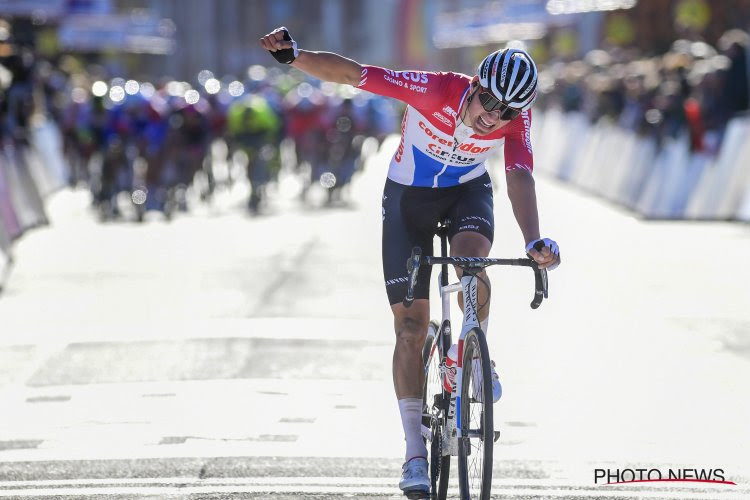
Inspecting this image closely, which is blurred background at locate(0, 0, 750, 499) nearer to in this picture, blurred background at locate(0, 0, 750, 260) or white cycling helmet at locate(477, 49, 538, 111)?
blurred background at locate(0, 0, 750, 260)

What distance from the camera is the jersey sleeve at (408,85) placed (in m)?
6.96

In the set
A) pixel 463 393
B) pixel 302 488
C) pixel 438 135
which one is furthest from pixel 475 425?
pixel 438 135

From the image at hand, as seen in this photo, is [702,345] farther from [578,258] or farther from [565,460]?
[578,258]

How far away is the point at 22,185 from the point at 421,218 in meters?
14.7

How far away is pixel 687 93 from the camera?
21.8 m

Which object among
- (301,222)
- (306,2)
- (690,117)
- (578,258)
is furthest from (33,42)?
(306,2)

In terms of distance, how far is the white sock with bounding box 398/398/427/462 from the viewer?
22.3ft

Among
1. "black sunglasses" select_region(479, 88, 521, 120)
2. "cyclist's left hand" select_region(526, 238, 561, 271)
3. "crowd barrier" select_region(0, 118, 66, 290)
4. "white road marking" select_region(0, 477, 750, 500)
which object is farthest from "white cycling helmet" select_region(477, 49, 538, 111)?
"crowd barrier" select_region(0, 118, 66, 290)

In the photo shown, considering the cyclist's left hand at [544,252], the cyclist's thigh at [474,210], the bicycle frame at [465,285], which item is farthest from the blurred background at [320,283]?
the cyclist's left hand at [544,252]

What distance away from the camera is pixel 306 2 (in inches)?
5871

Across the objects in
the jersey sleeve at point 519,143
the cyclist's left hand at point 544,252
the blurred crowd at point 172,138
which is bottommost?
the blurred crowd at point 172,138

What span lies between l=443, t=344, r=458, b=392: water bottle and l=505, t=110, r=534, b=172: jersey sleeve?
79 cm

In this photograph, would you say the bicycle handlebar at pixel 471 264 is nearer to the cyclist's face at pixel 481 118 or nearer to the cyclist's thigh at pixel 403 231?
the cyclist's thigh at pixel 403 231

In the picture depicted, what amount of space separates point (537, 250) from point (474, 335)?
386mm
